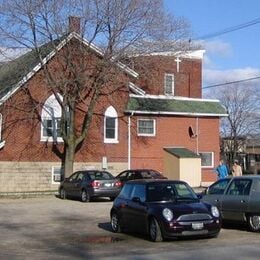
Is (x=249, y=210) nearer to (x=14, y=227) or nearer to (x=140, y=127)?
(x=14, y=227)

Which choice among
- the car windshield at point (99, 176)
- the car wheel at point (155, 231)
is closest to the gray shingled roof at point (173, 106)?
the car windshield at point (99, 176)

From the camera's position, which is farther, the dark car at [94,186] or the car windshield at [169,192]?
the dark car at [94,186]

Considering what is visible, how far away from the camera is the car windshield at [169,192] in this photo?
15703 mm

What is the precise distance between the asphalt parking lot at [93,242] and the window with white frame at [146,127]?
64.4 feet

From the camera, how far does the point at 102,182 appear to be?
30.1 meters

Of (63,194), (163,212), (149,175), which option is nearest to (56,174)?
(63,194)

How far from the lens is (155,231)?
1484 centimetres

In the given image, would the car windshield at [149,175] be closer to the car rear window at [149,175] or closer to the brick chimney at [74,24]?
the car rear window at [149,175]

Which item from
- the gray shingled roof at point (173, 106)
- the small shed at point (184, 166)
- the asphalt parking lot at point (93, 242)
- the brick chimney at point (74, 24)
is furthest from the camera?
the gray shingled roof at point (173, 106)

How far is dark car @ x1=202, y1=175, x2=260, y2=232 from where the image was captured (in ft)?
54.3

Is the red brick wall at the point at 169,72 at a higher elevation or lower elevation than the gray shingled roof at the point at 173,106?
higher

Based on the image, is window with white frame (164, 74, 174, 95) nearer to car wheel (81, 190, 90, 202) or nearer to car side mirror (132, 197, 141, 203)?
car wheel (81, 190, 90, 202)

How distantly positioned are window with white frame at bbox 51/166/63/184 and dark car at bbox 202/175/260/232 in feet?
72.4

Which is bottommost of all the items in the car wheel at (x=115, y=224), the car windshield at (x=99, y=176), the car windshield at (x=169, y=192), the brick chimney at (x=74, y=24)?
the car wheel at (x=115, y=224)
